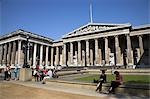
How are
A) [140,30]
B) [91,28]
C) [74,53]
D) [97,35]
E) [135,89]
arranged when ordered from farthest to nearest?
[74,53], [91,28], [97,35], [140,30], [135,89]

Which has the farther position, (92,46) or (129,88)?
(92,46)

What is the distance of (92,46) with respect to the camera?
52.4 m

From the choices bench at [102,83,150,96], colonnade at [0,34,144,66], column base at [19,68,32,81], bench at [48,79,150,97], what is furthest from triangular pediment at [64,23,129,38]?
bench at [102,83,150,96]

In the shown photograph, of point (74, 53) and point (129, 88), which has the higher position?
point (74, 53)

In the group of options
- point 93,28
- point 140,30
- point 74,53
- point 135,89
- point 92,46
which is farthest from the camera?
point 74,53

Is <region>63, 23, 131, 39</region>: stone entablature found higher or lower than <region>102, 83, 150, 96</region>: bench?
higher

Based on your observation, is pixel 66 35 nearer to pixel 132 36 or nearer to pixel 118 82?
pixel 132 36

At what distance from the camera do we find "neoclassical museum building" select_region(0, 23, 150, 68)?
43188 millimetres

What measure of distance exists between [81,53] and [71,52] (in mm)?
3396

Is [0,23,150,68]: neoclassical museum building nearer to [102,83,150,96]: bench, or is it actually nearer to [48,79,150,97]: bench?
[48,79,150,97]: bench

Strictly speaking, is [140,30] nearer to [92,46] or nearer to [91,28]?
[91,28]

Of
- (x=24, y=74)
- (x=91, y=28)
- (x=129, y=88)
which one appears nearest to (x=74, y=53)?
(x=91, y=28)

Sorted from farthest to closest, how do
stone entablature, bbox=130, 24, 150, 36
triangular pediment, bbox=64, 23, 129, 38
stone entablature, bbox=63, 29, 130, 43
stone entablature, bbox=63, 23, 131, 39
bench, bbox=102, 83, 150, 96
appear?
triangular pediment, bbox=64, 23, 129, 38, stone entablature, bbox=63, 23, 131, 39, stone entablature, bbox=63, 29, 130, 43, stone entablature, bbox=130, 24, 150, 36, bench, bbox=102, 83, 150, 96

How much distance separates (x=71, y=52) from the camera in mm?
52250
